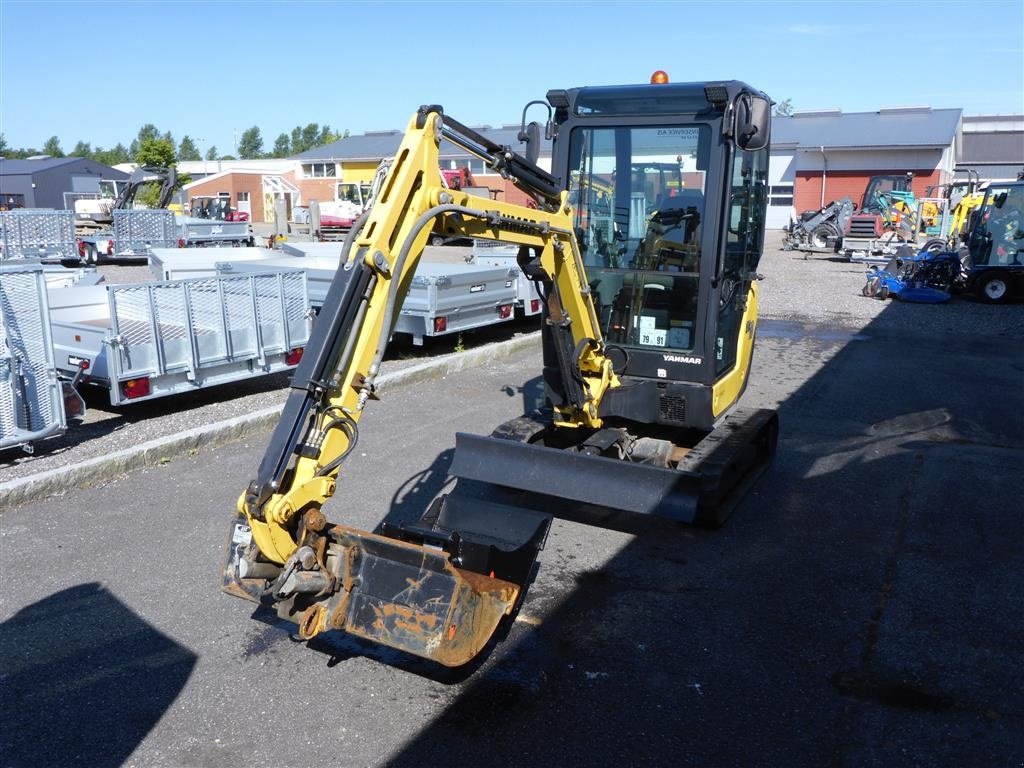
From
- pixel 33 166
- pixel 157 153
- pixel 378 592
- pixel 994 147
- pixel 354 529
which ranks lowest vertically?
pixel 378 592

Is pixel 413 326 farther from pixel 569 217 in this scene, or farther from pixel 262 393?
pixel 569 217

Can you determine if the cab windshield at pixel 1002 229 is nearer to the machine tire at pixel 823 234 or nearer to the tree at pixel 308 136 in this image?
the machine tire at pixel 823 234

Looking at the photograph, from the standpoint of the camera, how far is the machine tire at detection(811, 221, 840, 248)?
28675mm

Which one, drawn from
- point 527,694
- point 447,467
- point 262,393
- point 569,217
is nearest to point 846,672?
point 527,694

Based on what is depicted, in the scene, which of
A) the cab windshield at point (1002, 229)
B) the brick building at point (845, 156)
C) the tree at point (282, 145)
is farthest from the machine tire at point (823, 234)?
the tree at point (282, 145)

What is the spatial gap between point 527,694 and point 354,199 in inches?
1444

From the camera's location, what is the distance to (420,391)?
10.0 m

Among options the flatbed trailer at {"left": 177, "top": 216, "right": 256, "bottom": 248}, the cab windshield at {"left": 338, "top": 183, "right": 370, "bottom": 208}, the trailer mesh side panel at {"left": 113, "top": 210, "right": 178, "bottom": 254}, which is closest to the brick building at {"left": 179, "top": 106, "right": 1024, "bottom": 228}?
the cab windshield at {"left": 338, "top": 183, "right": 370, "bottom": 208}

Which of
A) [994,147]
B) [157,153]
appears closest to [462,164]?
[157,153]

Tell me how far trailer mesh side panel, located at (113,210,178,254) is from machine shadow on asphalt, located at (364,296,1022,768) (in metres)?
21.4

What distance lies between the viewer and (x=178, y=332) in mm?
8523

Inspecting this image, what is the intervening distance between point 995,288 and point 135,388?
16.8m

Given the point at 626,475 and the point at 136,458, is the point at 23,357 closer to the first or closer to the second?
the point at 136,458

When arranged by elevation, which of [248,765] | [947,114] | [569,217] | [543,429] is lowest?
[248,765]
